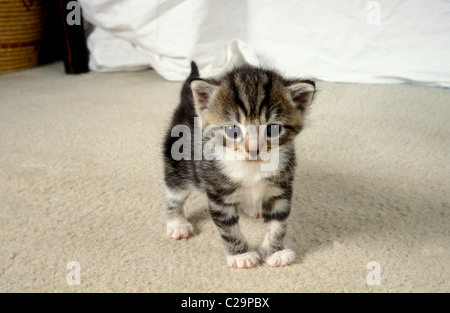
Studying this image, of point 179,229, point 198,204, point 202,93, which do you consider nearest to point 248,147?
point 202,93

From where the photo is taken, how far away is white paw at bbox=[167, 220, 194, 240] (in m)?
1.27

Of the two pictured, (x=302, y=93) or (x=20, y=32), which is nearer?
(x=302, y=93)

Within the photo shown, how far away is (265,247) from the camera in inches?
46.8

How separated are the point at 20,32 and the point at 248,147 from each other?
2.52 meters

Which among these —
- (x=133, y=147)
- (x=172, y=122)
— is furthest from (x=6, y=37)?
(x=172, y=122)

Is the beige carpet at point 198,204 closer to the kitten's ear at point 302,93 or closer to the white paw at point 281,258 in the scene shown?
the white paw at point 281,258

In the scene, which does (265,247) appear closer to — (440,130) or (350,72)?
(440,130)

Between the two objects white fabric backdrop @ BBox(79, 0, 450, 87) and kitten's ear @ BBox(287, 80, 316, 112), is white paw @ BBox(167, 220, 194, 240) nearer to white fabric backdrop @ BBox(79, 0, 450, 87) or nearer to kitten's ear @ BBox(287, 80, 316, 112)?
kitten's ear @ BBox(287, 80, 316, 112)

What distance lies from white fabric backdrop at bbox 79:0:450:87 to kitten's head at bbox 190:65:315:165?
1.48m

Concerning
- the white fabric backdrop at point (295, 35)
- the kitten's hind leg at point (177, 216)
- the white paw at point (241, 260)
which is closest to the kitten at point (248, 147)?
the white paw at point (241, 260)

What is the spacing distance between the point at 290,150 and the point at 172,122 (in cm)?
42

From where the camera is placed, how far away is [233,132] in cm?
109

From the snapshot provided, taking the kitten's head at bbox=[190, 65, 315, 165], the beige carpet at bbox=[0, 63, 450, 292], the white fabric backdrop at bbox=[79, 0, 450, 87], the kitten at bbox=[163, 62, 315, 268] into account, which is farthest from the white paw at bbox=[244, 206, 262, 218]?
the white fabric backdrop at bbox=[79, 0, 450, 87]

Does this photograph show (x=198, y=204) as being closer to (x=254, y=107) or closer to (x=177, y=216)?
(x=177, y=216)
